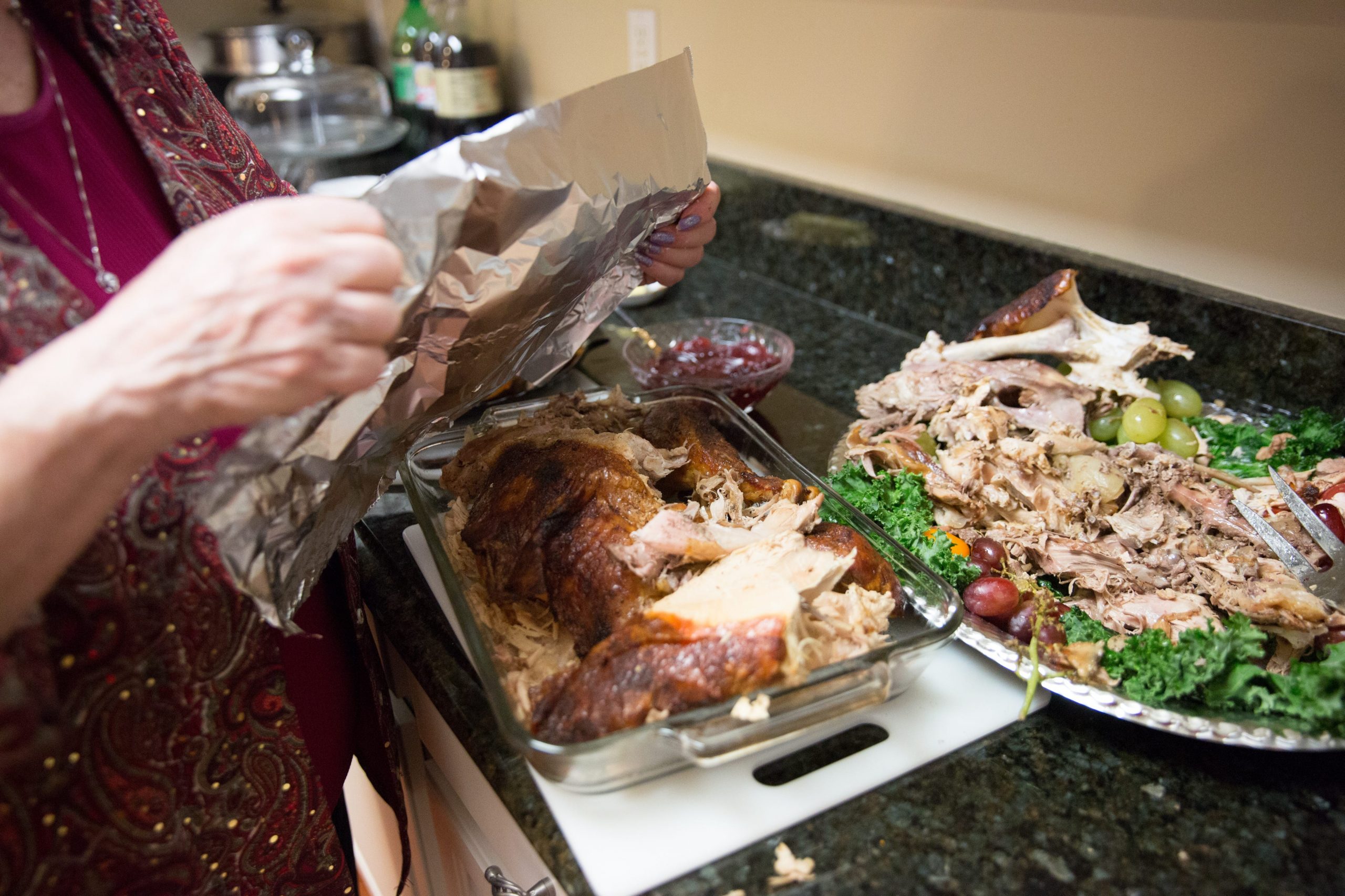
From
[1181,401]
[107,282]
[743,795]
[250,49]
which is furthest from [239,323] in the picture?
[250,49]

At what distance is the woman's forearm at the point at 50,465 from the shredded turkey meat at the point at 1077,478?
873 millimetres

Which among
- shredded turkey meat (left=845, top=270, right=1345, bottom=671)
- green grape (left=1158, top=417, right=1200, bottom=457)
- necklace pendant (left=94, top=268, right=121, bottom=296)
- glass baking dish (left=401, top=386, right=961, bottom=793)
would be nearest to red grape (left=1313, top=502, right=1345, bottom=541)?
shredded turkey meat (left=845, top=270, right=1345, bottom=671)

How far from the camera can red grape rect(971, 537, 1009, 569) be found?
1005mm

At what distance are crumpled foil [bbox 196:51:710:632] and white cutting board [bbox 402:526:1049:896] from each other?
33cm

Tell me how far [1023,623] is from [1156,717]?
0.16 m

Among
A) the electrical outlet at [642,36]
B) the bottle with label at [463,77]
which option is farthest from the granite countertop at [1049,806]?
the bottle with label at [463,77]

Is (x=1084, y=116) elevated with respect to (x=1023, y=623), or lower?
elevated

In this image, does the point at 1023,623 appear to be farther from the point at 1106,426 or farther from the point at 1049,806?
the point at 1106,426

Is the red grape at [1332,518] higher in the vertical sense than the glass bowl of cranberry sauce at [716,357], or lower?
higher

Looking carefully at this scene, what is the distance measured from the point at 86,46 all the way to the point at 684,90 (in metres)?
0.56

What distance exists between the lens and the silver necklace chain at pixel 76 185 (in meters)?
0.65

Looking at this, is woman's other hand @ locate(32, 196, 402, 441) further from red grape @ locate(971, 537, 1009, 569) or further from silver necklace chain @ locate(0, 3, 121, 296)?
red grape @ locate(971, 537, 1009, 569)

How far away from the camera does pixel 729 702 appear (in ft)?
2.31

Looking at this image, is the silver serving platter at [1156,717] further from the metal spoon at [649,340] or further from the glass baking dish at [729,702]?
the metal spoon at [649,340]
